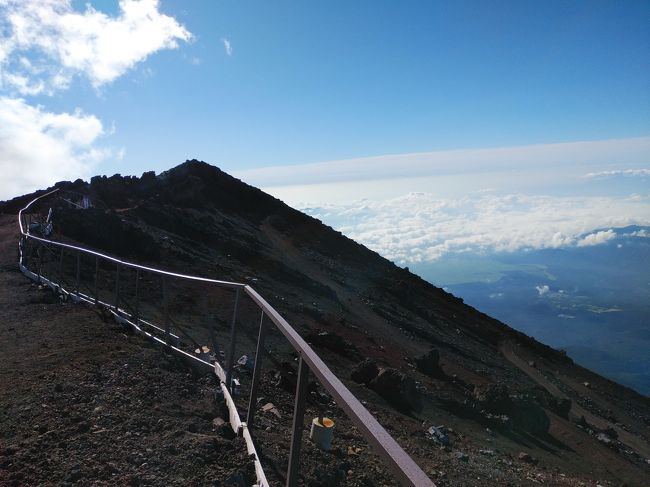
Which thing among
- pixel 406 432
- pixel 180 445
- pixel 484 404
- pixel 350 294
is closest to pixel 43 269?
pixel 406 432

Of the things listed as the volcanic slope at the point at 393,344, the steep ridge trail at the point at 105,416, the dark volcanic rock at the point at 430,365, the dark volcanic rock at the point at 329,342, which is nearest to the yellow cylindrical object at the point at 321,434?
the volcanic slope at the point at 393,344

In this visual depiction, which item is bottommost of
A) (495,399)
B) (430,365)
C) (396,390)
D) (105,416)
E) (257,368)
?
(495,399)

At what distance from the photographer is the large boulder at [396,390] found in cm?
1177

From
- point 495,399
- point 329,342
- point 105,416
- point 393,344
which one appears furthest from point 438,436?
point 393,344

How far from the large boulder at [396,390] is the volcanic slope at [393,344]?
0.10 ft

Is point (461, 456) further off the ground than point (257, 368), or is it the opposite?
point (257, 368)

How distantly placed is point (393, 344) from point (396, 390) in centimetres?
841

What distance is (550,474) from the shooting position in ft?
33.7

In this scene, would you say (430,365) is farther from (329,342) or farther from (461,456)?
(461,456)

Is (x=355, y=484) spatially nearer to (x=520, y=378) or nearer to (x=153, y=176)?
(x=520, y=378)

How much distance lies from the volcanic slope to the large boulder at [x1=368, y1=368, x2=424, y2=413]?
31mm

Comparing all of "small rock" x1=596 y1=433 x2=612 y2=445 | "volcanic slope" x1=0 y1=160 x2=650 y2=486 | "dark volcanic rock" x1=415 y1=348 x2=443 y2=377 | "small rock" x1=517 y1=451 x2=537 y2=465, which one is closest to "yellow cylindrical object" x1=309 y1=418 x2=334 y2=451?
"volcanic slope" x1=0 y1=160 x2=650 y2=486

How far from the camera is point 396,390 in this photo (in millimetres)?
11898

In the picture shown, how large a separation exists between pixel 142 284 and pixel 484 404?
11.2 metres
